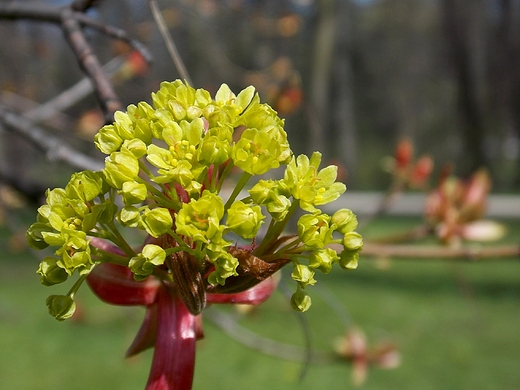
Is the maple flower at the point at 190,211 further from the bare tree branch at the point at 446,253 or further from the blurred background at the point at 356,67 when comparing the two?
the blurred background at the point at 356,67

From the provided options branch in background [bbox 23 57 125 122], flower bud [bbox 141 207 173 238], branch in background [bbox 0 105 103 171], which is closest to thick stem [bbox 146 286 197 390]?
flower bud [bbox 141 207 173 238]

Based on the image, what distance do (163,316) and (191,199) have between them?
142mm

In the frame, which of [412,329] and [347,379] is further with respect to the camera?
[412,329]

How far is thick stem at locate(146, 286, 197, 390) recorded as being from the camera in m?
0.47

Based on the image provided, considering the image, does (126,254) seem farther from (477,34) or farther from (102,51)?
(477,34)

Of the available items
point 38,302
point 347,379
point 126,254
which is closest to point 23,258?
point 38,302

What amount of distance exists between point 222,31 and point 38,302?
15.3ft

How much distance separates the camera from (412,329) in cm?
439

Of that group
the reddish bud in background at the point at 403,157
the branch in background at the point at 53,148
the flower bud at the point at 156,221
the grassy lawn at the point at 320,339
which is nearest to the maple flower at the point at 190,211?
the flower bud at the point at 156,221

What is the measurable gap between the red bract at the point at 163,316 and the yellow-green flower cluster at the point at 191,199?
48 mm

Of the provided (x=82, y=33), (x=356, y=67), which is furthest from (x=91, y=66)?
(x=356, y=67)

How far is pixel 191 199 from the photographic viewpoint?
0.41 m

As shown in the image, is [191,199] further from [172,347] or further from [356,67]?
[356,67]

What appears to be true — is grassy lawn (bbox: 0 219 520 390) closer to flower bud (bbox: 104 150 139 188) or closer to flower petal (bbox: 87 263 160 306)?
flower petal (bbox: 87 263 160 306)
